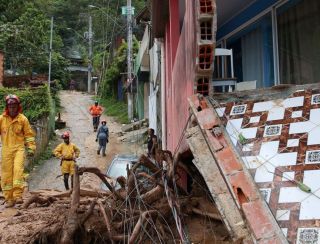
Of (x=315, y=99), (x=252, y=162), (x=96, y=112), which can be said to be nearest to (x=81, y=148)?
(x=96, y=112)

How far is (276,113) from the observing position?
4.87 m

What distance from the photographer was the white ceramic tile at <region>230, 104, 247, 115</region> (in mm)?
5098

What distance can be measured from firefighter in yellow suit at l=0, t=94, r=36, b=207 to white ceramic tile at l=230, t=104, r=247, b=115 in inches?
151

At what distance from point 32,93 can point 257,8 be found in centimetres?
1673

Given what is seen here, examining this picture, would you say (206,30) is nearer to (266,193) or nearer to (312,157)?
(312,157)

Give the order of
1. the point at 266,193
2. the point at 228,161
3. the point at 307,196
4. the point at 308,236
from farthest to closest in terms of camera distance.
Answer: the point at 228,161
the point at 266,193
the point at 307,196
the point at 308,236

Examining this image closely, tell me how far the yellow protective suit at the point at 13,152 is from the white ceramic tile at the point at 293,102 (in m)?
4.37

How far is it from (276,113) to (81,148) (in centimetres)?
1818

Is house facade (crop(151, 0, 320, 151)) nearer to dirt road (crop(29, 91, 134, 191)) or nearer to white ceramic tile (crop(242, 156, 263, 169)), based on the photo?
white ceramic tile (crop(242, 156, 263, 169))

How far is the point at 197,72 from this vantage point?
5.26 meters

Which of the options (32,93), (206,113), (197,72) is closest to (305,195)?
(206,113)

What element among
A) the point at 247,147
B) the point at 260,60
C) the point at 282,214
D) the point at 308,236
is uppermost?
the point at 260,60

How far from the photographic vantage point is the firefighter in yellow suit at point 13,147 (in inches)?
292

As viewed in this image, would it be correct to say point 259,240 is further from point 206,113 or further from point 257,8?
point 257,8
